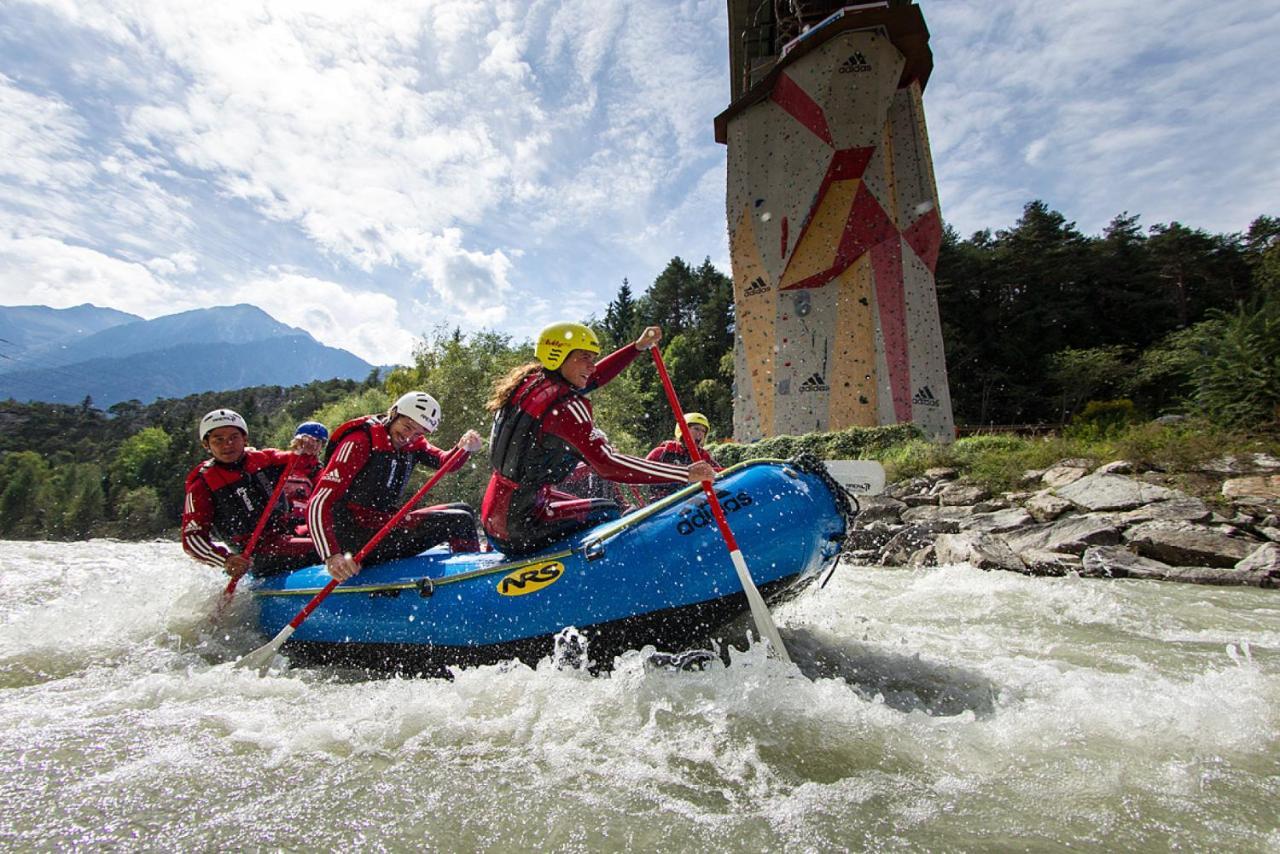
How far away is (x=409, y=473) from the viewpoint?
201 inches

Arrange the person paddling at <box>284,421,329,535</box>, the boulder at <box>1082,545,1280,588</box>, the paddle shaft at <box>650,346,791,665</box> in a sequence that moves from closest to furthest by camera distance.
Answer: the paddle shaft at <box>650,346,791,665</box>, the person paddling at <box>284,421,329,535</box>, the boulder at <box>1082,545,1280,588</box>

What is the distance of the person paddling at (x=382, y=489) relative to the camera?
4375 millimetres

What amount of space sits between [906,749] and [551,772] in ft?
5.06

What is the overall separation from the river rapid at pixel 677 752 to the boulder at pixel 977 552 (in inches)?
118

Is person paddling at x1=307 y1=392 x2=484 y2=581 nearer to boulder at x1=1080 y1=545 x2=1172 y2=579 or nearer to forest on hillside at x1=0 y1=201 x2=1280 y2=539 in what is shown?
boulder at x1=1080 y1=545 x2=1172 y2=579

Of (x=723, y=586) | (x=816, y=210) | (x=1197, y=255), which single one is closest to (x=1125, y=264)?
(x=1197, y=255)

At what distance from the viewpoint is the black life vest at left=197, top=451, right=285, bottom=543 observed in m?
5.54

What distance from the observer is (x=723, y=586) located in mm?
3566

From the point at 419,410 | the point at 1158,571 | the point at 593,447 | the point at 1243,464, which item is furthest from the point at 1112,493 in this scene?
the point at 419,410

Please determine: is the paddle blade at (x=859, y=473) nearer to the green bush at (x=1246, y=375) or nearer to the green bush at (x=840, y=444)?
the green bush at (x=840, y=444)

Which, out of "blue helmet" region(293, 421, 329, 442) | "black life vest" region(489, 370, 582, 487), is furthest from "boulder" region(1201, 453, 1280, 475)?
"blue helmet" region(293, 421, 329, 442)

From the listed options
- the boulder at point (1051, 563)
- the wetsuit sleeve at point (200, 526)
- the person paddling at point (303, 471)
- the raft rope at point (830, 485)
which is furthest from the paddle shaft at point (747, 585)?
the boulder at point (1051, 563)

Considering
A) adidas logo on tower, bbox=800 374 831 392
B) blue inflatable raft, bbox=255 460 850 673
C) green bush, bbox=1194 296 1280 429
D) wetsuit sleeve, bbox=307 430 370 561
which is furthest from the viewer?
adidas logo on tower, bbox=800 374 831 392

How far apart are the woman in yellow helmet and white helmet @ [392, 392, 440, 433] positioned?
0.87 m
